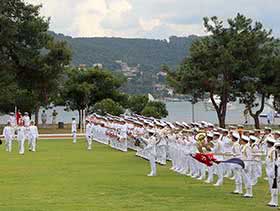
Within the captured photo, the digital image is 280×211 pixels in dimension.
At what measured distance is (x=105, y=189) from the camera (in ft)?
66.4

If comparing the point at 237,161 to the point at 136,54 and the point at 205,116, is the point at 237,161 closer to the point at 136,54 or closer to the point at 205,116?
the point at 205,116

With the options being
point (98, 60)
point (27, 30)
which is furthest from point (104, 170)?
point (98, 60)

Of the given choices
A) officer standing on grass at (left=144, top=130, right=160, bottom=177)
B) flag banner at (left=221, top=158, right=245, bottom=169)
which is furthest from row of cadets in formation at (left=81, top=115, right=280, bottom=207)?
flag banner at (left=221, top=158, right=245, bottom=169)

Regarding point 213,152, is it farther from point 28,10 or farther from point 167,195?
point 28,10

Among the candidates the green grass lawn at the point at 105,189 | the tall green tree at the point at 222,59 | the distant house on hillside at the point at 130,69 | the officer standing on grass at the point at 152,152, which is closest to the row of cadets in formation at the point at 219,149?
the officer standing on grass at the point at 152,152

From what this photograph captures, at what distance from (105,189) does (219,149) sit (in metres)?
4.18

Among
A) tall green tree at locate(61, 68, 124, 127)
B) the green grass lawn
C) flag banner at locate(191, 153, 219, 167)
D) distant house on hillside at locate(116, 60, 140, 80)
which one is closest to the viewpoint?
the green grass lawn

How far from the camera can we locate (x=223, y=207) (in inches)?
664

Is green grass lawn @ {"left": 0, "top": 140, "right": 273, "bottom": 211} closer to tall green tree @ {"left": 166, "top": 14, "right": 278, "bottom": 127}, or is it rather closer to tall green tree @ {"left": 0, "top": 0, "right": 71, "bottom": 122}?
tall green tree @ {"left": 166, "top": 14, "right": 278, "bottom": 127}

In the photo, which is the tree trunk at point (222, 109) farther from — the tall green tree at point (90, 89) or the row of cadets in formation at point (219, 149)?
the row of cadets in formation at point (219, 149)

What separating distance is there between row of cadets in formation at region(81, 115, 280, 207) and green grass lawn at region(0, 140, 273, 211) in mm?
496

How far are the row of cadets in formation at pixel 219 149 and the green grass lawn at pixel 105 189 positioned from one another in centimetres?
50

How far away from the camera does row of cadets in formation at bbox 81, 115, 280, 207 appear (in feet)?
62.9

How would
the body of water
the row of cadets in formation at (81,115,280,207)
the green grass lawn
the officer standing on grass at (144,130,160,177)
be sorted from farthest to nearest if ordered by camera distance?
the body of water, the officer standing on grass at (144,130,160,177), the row of cadets in formation at (81,115,280,207), the green grass lawn
